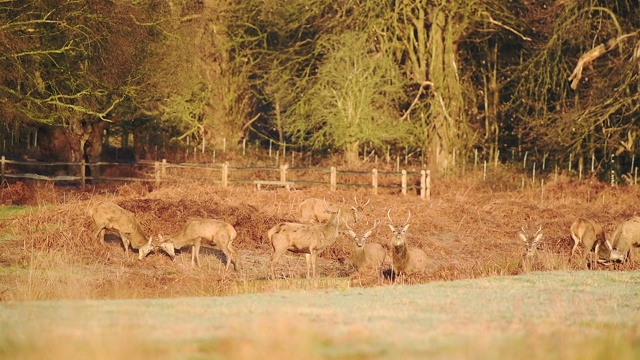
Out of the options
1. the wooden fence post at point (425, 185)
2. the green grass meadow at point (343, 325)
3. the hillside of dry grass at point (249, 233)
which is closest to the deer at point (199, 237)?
the hillside of dry grass at point (249, 233)

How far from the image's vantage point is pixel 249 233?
27.8m

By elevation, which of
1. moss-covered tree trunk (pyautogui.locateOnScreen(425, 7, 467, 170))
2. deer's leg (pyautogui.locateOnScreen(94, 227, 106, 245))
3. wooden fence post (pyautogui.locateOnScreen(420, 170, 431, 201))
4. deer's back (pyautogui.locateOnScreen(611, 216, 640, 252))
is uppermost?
moss-covered tree trunk (pyautogui.locateOnScreen(425, 7, 467, 170))

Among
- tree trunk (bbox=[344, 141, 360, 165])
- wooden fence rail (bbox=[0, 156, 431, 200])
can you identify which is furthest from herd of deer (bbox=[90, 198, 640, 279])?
tree trunk (bbox=[344, 141, 360, 165])

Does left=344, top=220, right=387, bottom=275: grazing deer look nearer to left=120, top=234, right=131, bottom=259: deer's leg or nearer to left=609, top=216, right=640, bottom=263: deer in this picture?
left=120, top=234, right=131, bottom=259: deer's leg

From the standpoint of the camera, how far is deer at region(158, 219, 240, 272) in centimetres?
2445

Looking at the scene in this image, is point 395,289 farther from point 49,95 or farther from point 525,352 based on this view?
point 49,95

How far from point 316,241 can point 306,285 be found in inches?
148

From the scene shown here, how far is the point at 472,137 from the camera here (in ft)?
164

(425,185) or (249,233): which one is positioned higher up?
(425,185)

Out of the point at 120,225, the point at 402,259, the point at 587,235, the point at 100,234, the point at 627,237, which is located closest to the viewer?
the point at 402,259

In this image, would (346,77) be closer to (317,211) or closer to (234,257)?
(317,211)

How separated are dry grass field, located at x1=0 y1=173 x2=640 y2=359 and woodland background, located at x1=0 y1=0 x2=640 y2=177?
4.89 m

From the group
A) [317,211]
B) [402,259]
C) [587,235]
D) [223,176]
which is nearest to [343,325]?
[402,259]

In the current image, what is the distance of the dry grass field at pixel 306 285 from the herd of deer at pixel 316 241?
376mm
